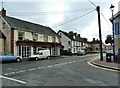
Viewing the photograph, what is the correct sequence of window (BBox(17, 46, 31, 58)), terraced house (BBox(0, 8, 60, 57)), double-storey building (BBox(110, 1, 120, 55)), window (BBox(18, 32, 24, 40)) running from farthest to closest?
1. window (BBox(18, 32, 24, 40))
2. window (BBox(17, 46, 31, 58))
3. terraced house (BBox(0, 8, 60, 57))
4. double-storey building (BBox(110, 1, 120, 55))

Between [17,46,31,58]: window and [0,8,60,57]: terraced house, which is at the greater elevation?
[0,8,60,57]: terraced house

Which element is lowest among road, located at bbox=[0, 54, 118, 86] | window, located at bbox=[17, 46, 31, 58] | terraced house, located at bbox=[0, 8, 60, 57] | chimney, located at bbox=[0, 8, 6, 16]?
road, located at bbox=[0, 54, 118, 86]

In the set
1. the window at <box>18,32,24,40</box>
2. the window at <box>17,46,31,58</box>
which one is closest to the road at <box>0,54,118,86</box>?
the window at <box>17,46,31,58</box>

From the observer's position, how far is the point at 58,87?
9.66m

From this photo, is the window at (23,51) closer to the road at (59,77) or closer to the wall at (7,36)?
the wall at (7,36)

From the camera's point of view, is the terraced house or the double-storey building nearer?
the double-storey building

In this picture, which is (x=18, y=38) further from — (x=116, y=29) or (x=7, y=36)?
(x=116, y=29)

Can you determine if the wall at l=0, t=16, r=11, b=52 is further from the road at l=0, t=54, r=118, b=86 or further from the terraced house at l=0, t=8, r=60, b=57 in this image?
the road at l=0, t=54, r=118, b=86

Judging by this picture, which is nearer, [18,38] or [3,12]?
[18,38]

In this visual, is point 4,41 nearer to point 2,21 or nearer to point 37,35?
point 2,21

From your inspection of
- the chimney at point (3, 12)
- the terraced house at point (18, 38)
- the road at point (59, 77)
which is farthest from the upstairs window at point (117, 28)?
the chimney at point (3, 12)

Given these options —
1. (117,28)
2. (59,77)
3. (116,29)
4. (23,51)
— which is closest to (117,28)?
(117,28)

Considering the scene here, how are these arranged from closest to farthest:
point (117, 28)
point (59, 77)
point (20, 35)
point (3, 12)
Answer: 1. point (59, 77)
2. point (117, 28)
3. point (20, 35)
4. point (3, 12)

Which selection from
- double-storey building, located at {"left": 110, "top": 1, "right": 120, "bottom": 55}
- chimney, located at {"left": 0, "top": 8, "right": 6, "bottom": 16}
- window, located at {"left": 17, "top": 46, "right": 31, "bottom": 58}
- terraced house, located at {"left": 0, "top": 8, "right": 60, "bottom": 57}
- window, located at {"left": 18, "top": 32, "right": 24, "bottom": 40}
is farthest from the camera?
chimney, located at {"left": 0, "top": 8, "right": 6, "bottom": 16}
